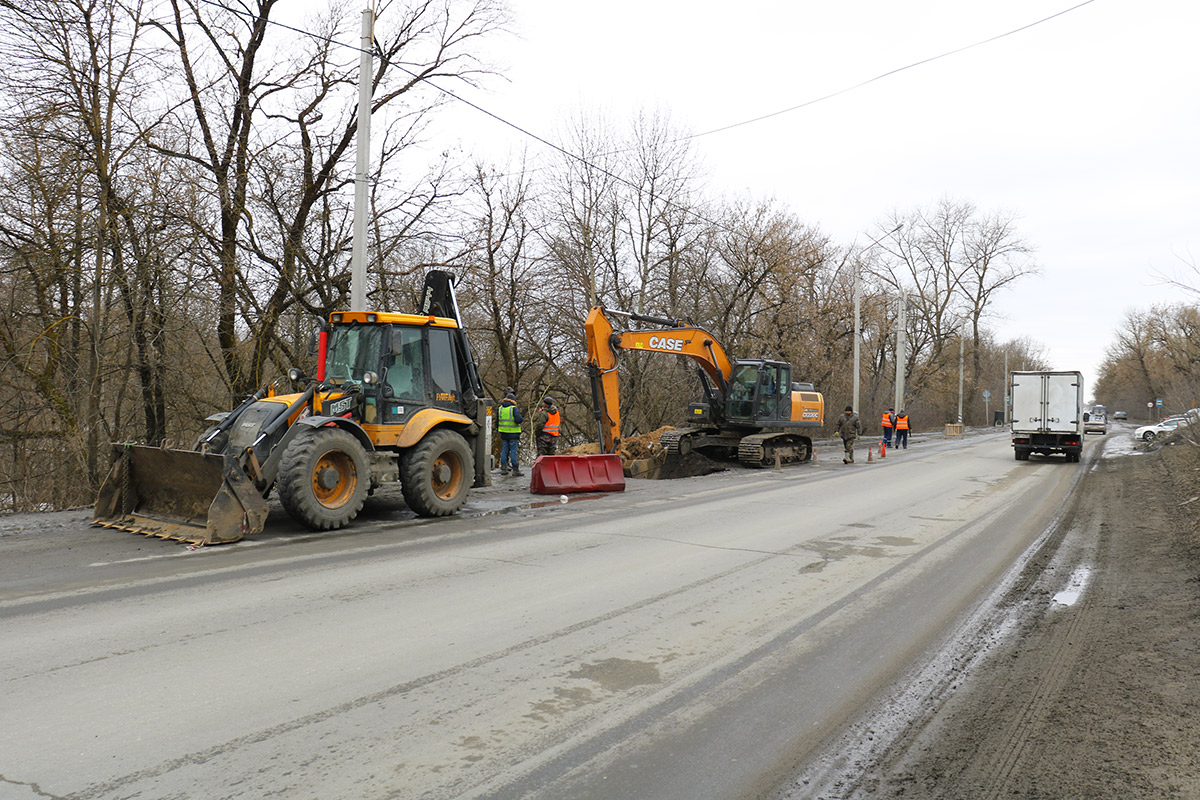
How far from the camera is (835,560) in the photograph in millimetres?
8656

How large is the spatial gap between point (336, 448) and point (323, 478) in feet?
1.42

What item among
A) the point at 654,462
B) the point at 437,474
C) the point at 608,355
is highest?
the point at 608,355

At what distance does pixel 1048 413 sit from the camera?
2608cm

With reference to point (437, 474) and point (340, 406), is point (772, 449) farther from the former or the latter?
point (340, 406)

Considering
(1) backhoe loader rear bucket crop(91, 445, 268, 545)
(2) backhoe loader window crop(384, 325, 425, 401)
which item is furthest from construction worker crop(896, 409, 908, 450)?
(1) backhoe loader rear bucket crop(91, 445, 268, 545)

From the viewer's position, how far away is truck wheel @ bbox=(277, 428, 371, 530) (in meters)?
9.34

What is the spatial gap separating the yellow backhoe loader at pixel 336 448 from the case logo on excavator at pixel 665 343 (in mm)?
6988

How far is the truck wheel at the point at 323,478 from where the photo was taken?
30.6 ft

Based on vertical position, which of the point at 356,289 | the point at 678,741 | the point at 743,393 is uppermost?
the point at 356,289

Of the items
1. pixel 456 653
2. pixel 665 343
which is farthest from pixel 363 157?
pixel 456 653

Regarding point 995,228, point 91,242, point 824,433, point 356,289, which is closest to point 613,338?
point 356,289

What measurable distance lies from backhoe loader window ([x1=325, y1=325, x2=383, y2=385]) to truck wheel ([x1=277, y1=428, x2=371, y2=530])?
4.22 ft

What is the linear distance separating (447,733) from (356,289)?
1029 cm

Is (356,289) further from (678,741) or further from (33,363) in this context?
(678,741)
